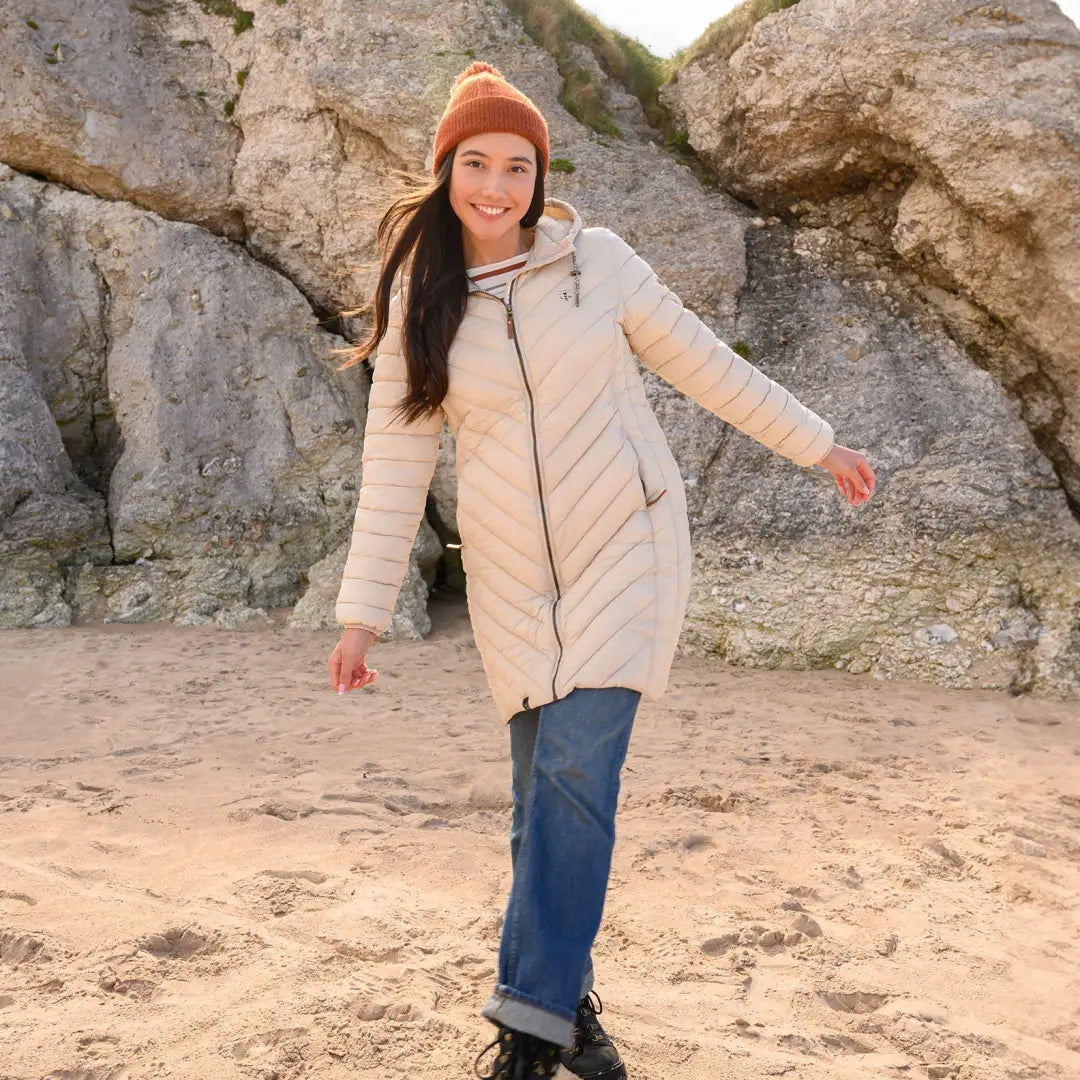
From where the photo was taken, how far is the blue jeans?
Result: 2057mm

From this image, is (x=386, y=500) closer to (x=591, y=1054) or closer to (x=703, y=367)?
(x=703, y=367)

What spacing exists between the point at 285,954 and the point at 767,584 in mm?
4340

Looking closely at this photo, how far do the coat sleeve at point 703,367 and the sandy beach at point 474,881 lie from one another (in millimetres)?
1503

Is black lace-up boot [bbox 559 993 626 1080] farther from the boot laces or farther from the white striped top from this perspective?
the white striped top

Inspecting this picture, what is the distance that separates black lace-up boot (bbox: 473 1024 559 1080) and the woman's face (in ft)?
5.74

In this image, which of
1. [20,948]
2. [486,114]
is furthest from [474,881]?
[486,114]

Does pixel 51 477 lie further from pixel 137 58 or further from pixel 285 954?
pixel 285 954

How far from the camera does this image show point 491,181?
2.38 metres

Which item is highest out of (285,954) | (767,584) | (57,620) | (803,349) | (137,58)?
(137,58)

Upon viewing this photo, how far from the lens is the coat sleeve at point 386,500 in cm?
239

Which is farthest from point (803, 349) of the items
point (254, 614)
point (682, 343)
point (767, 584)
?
point (682, 343)

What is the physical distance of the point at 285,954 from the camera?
2.81 metres

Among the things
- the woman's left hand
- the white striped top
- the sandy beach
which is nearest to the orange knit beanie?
the white striped top

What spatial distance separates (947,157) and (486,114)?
512 cm
